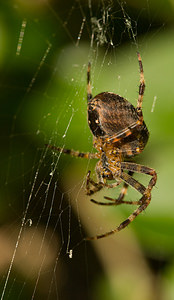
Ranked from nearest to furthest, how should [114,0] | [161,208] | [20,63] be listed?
1. [161,208]
2. [114,0]
3. [20,63]

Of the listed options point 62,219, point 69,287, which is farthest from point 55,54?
point 69,287

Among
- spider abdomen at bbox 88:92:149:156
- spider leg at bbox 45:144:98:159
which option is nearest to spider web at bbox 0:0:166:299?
spider leg at bbox 45:144:98:159

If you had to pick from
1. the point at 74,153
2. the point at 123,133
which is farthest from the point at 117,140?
the point at 74,153

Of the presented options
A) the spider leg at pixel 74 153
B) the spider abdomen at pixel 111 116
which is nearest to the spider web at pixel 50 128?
the spider leg at pixel 74 153

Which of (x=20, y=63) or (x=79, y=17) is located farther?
(x=79, y=17)

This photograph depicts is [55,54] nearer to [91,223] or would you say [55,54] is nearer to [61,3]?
[61,3]

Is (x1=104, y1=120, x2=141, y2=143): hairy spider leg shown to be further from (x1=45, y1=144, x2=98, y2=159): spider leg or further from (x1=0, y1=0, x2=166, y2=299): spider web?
(x1=0, y1=0, x2=166, y2=299): spider web
